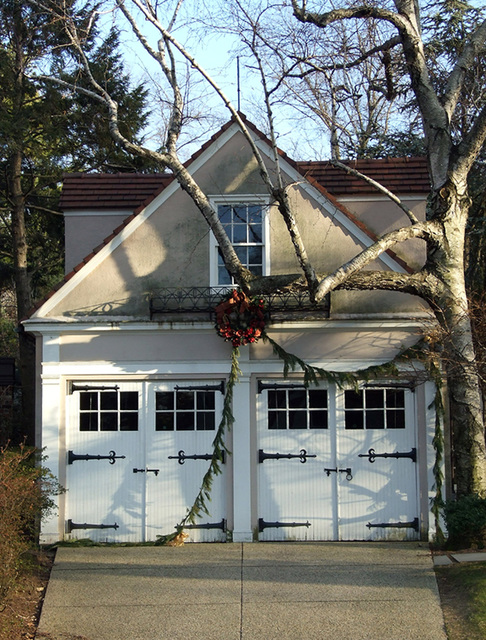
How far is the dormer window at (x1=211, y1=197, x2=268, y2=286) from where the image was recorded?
10828mm

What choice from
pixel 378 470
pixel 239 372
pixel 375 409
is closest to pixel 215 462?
pixel 239 372

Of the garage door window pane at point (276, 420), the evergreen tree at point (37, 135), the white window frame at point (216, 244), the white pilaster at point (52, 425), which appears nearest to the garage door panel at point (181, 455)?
the garage door window pane at point (276, 420)

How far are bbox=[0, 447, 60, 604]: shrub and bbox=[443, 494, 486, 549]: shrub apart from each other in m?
5.40

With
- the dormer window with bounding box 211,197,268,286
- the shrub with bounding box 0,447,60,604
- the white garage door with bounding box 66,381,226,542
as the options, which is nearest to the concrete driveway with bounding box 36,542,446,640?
the white garage door with bounding box 66,381,226,542

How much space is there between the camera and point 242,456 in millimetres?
10500

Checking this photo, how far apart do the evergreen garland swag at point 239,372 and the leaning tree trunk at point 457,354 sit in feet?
1.27

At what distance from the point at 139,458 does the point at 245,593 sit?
9.95ft

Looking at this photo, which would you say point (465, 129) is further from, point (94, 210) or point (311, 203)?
point (94, 210)

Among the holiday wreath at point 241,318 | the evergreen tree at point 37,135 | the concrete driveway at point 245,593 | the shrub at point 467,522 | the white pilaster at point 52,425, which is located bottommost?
the concrete driveway at point 245,593

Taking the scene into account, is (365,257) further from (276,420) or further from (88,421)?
(88,421)

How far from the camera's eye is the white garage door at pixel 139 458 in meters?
10.5

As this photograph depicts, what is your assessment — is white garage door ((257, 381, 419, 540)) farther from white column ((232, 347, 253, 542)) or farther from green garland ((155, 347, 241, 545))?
green garland ((155, 347, 241, 545))

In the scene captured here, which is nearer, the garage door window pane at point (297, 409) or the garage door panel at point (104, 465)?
the garage door panel at point (104, 465)

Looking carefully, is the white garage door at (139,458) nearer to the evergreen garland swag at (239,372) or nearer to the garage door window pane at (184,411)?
the garage door window pane at (184,411)
